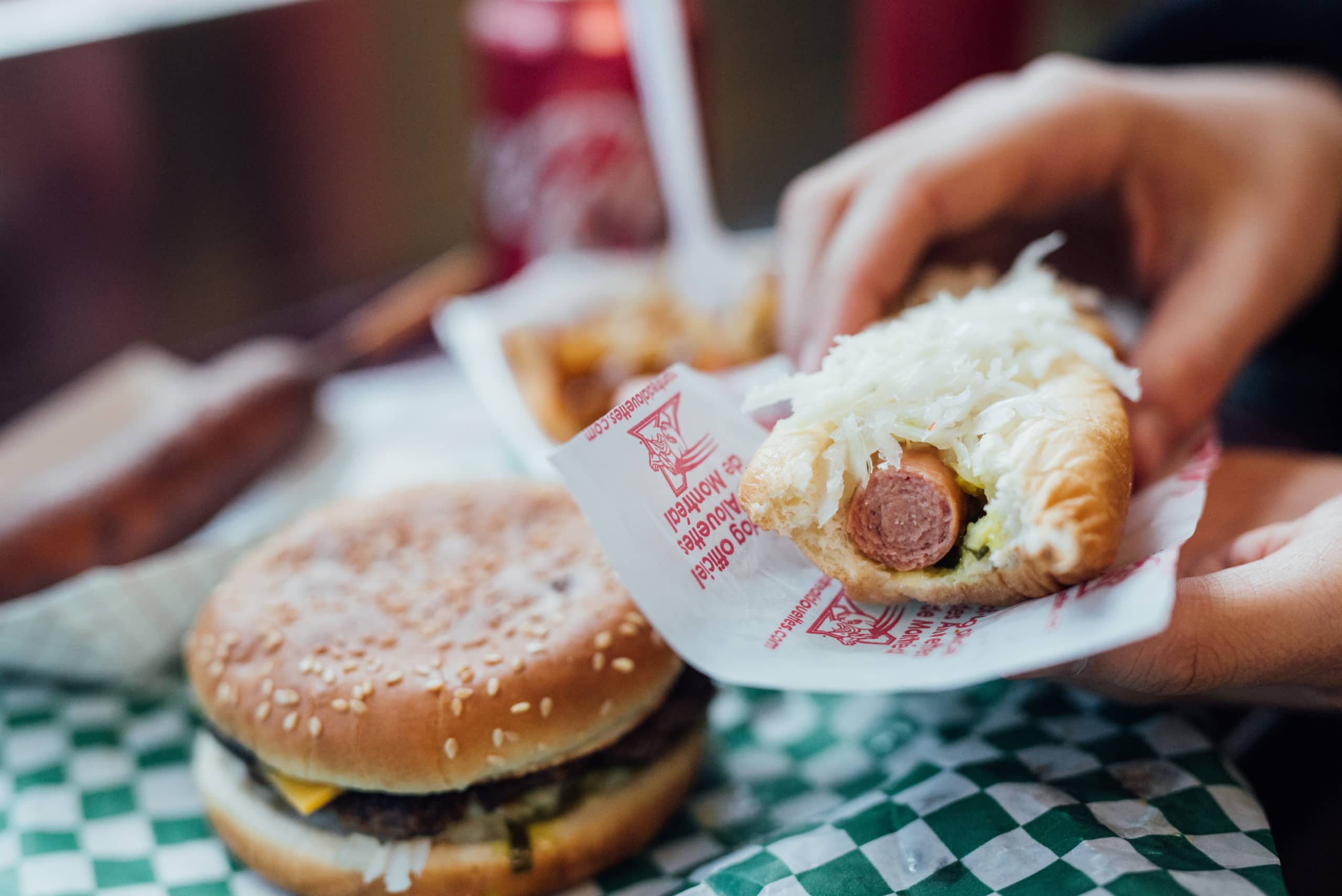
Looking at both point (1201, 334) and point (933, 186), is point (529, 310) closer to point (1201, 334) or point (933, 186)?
point (933, 186)

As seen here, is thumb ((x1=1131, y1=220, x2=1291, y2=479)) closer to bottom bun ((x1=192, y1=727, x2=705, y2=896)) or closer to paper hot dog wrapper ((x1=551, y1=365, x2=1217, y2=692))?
paper hot dog wrapper ((x1=551, y1=365, x2=1217, y2=692))

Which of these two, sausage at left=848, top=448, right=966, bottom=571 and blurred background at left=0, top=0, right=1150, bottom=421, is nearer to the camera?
sausage at left=848, top=448, right=966, bottom=571

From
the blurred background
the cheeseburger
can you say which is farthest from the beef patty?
the blurred background

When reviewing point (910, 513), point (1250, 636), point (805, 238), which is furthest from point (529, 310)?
point (1250, 636)

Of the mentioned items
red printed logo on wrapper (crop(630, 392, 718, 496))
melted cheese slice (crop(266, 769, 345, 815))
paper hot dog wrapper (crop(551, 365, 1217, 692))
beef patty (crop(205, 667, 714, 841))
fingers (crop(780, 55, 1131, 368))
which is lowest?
beef patty (crop(205, 667, 714, 841))

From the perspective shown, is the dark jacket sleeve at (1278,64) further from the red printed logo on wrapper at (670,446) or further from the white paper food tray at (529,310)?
the red printed logo on wrapper at (670,446)

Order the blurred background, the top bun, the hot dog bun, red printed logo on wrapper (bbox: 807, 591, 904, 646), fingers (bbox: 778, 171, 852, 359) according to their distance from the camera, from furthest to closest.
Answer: the blurred background
fingers (bbox: 778, 171, 852, 359)
the top bun
red printed logo on wrapper (bbox: 807, 591, 904, 646)
the hot dog bun

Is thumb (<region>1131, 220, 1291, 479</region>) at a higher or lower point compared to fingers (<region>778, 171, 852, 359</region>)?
lower

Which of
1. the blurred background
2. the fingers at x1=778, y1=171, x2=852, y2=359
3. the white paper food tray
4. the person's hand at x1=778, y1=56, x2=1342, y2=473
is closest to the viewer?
the person's hand at x1=778, y1=56, x2=1342, y2=473
